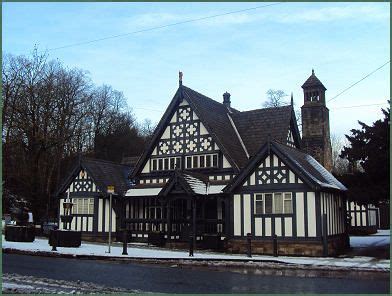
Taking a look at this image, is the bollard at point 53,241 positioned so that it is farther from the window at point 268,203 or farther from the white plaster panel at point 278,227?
the white plaster panel at point 278,227

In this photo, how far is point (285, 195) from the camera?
2067 centimetres

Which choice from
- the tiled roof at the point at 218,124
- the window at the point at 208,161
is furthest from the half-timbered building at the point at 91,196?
the tiled roof at the point at 218,124

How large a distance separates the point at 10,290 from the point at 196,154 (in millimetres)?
16749

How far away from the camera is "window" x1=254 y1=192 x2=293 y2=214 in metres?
20.6

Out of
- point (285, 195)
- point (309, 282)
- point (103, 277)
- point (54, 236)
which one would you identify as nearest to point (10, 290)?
point (103, 277)

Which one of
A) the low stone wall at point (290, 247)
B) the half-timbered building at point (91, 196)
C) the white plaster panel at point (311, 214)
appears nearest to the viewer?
the low stone wall at point (290, 247)

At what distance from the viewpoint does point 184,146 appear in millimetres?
25906

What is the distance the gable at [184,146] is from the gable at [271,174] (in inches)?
135

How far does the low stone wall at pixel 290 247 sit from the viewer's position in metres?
19.8

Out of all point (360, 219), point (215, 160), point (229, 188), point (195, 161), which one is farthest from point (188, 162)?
point (360, 219)

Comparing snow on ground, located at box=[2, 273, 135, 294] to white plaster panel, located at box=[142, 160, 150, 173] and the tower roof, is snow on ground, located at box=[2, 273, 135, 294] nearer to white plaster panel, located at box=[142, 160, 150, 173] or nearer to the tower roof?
white plaster panel, located at box=[142, 160, 150, 173]

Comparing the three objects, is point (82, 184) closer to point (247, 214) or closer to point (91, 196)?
point (91, 196)

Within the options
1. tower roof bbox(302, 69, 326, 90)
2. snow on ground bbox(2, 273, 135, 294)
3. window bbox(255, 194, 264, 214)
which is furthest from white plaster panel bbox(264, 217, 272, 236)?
tower roof bbox(302, 69, 326, 90)

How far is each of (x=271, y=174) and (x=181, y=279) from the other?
32.2 feet
